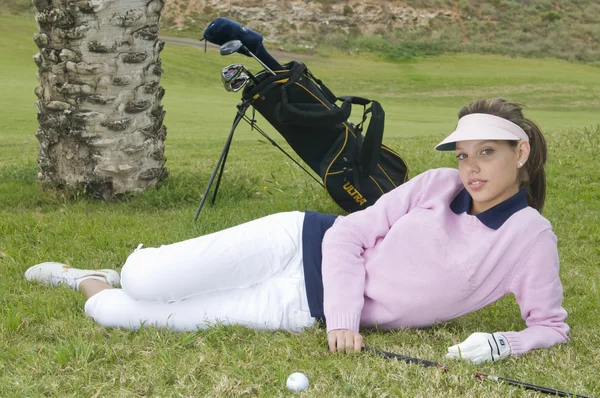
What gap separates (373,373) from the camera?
2805 mm

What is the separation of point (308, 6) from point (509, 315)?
38.9 m

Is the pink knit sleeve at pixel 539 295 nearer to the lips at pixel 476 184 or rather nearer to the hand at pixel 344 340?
the lips at pixel 476 184

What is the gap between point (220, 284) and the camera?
11.0 feet

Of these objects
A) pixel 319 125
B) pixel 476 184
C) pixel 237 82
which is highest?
pixel 476 184

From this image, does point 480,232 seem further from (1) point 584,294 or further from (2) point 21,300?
(2) point 21,300

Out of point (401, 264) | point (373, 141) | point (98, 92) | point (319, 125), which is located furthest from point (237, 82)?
point (401, 264)

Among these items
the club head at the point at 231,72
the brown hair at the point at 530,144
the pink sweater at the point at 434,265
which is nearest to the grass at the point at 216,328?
the pink sweater at the point at 434,265

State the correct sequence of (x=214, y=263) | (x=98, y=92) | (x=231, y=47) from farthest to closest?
1. (x=98, y=92)
2. (x=231, y=47)
3. (x=214, y=263)

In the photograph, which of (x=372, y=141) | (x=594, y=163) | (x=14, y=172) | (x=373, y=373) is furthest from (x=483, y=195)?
(x=14, y=172)

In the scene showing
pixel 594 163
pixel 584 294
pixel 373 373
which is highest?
pixel 373 373

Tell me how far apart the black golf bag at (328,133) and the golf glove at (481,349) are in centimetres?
254

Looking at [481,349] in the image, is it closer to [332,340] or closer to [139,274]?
[332,340]

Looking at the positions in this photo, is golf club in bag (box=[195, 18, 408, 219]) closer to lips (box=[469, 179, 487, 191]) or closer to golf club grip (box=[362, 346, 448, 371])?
lips (box=[469, 179, 487, 191])

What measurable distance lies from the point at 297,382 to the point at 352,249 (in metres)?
0.71
